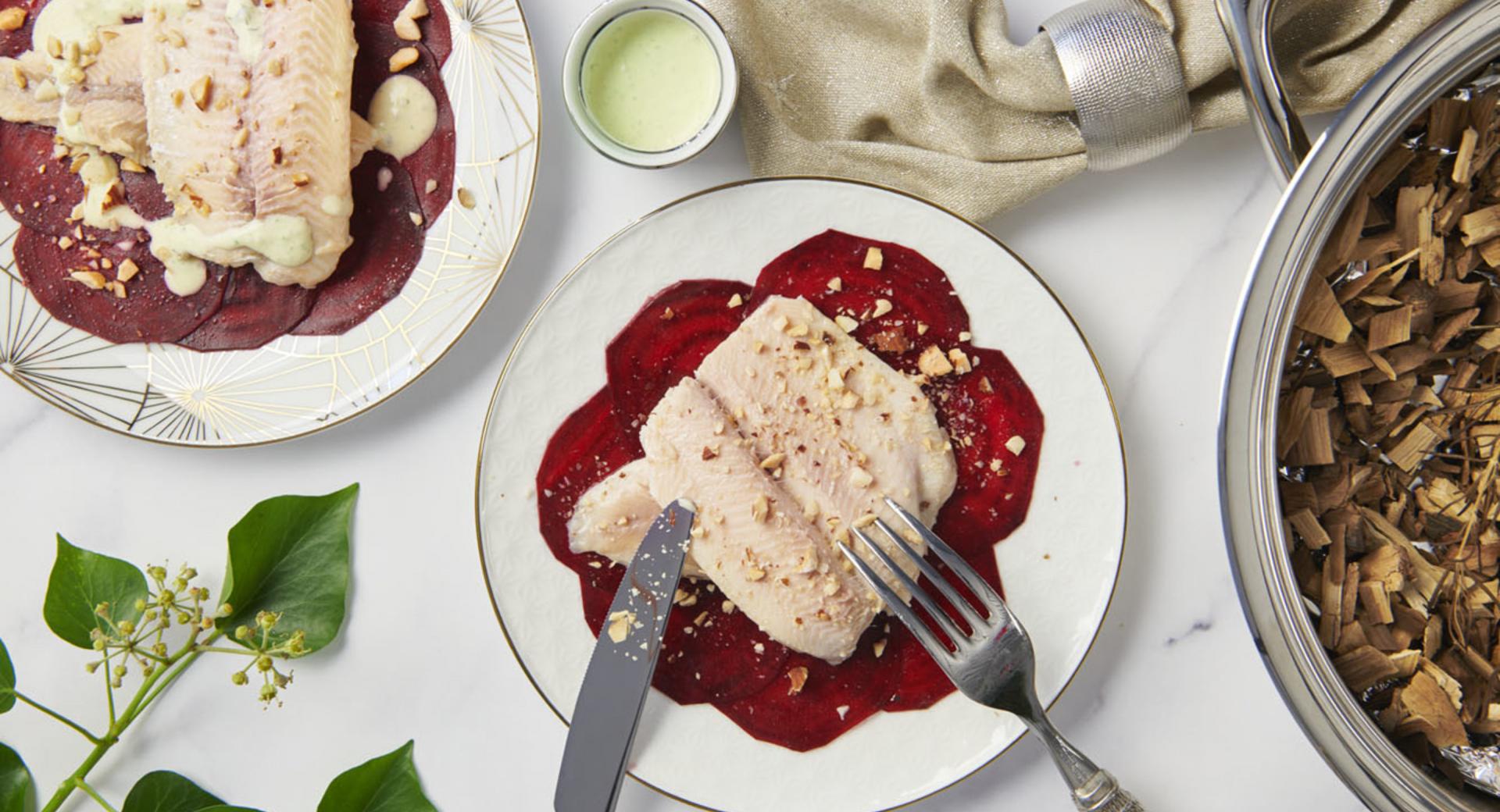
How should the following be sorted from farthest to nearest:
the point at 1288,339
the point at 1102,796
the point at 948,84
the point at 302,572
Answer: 1. the point at 302,572
2. the point at 948,84
3. the point at 1102,796
4. the point at 1288,339

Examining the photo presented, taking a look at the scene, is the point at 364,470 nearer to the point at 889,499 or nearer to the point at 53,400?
the point at 53,400

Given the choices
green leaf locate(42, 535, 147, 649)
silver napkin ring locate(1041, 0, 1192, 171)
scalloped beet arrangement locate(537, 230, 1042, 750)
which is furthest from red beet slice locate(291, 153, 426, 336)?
silver napkin ring locate(1041, 0, 1192, 171)

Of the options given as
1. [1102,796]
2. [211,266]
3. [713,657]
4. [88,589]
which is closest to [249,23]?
[211,266]

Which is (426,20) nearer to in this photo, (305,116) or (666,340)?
(305,116)

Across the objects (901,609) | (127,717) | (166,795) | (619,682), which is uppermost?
(901,609)

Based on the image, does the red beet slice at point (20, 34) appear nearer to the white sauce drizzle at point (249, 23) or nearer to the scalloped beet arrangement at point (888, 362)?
the white sauce drizzle at point (249, 23)

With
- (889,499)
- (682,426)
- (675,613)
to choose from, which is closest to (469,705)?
(675,613)
